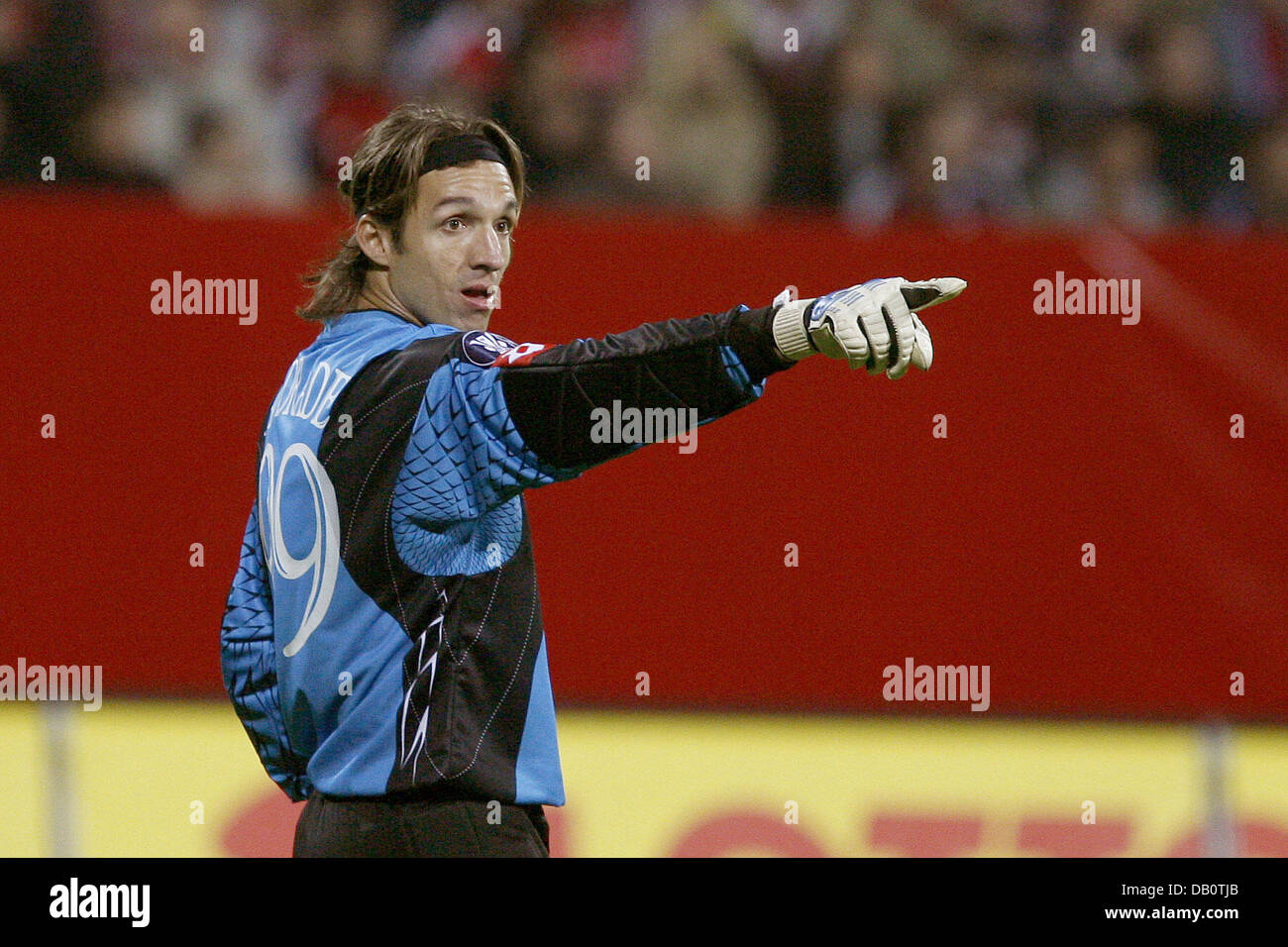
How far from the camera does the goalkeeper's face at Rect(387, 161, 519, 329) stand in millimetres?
3402

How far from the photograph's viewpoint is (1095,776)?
6035mm

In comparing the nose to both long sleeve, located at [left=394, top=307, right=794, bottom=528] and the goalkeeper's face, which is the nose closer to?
the goalkeeper's face

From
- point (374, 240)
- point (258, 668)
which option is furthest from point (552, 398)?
point (258, 668)

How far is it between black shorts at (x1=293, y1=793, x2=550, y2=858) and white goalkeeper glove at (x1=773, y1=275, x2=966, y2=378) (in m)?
0.96

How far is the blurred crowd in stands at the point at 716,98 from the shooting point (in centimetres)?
682

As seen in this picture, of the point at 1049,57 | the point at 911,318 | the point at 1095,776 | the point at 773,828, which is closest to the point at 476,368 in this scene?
the point at 911,318

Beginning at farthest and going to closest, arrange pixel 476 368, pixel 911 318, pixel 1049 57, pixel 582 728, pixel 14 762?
pixel 1049 57 → pixel 582 728 → pixel 14 762 → pixel 476 368 → pixel 911 318

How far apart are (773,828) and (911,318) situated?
332 centimetres

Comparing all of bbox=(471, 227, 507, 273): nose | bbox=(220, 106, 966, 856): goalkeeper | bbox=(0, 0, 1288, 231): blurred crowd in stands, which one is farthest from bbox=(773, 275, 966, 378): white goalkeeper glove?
bbox=(0, 0, 1288, 231): blurred crowd in stands

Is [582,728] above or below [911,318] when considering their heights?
below

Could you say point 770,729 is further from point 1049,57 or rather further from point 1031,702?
point 1049,57

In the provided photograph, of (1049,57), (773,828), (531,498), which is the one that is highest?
(1049,57)

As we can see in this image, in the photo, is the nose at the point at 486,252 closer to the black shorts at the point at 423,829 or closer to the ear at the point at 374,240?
the ear at the point at 374,240

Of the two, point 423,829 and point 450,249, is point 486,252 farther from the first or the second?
point 423,829
